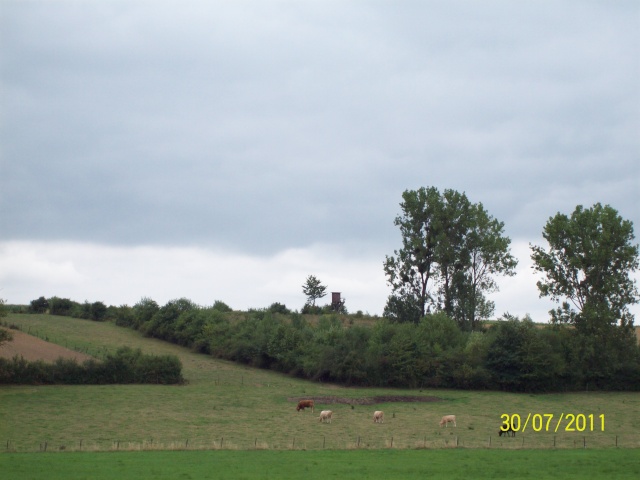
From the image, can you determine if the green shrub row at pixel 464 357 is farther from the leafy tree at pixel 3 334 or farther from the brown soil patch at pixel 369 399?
the leafy tree at pixel 3 334

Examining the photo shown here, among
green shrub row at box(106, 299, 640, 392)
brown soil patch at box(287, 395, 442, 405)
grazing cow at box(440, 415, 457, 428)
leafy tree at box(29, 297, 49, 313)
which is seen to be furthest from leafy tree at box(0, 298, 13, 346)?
leafy tree at box(29, 297, 49, 313)

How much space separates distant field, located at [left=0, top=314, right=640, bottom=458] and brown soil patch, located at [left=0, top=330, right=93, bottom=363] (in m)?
3.45

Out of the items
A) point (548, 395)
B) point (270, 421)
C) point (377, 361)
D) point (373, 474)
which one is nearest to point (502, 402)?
point (548, 395)

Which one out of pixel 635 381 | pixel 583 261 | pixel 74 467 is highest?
pixel 583 261

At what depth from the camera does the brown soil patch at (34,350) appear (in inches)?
2628

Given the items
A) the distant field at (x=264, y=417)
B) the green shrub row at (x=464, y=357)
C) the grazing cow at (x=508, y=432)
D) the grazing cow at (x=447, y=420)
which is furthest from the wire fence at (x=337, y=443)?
the green shrub row at (x=464, y=357)

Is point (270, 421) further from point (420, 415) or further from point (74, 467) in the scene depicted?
point (74, 467)

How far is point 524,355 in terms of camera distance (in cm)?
6656

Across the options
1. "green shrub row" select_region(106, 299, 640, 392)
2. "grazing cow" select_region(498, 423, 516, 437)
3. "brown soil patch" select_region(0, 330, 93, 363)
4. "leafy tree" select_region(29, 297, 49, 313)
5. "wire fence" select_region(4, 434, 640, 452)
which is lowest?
"wire fence" select_region(4, 434, 640, 452)

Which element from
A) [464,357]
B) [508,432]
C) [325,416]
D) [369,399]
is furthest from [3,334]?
[464,357]

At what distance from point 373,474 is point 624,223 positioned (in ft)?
166
